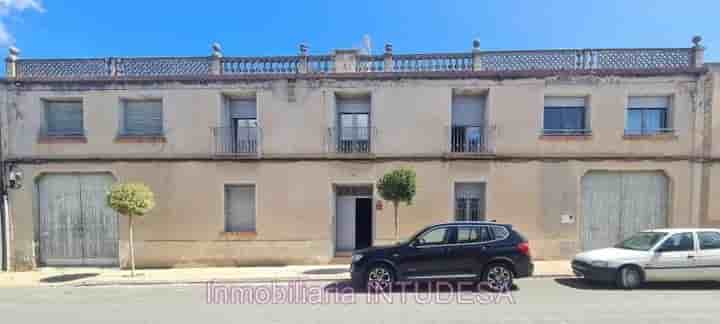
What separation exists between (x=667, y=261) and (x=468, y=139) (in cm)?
555

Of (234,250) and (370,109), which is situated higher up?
(370,109)

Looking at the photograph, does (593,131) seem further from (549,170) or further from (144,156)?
(144,156)

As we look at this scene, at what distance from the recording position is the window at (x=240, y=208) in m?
10.1

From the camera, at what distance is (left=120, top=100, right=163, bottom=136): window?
33.1 feet

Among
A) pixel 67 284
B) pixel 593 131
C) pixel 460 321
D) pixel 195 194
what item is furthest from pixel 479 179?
pixel 67 284

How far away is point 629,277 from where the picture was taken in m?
6.92

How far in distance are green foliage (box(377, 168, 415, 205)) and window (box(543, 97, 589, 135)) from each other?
5.06m

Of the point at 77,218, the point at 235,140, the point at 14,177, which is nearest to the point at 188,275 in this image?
the point at 235,140

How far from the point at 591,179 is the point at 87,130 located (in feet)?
54.2

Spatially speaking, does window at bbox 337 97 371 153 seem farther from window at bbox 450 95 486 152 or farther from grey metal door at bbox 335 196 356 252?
window at bbox 450 95 486 152

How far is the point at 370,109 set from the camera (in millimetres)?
10062

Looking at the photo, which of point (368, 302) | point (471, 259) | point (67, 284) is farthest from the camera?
point (67, 284)

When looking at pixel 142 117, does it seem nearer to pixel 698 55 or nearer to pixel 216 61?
pixel 216 61

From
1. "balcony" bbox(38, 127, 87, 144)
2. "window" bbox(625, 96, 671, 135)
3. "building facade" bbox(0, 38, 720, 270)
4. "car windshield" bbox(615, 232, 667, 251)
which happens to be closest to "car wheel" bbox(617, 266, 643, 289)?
"car windshield" bbox(615, 232, 667, 251)
